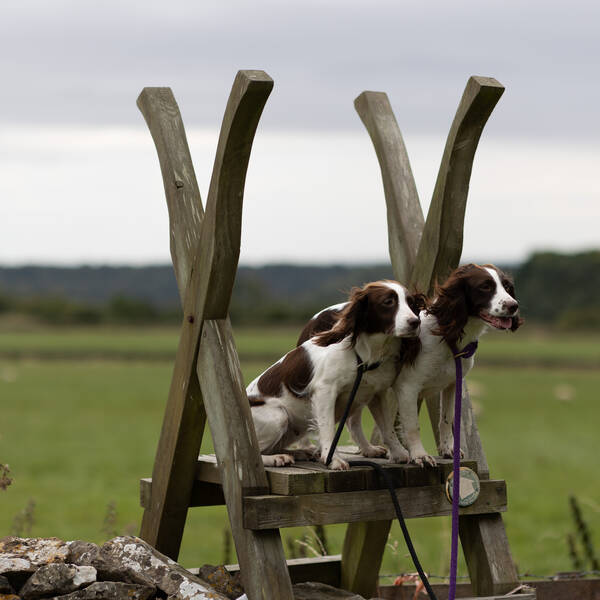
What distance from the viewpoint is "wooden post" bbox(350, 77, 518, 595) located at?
16.3ft

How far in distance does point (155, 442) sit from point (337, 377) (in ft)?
88.7

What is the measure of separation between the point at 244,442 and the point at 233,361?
1.22 feet

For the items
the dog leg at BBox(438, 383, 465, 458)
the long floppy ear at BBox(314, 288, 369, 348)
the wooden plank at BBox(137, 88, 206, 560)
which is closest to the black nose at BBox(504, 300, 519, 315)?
the long floppy ear at BBox(314, 288, 369, 348)

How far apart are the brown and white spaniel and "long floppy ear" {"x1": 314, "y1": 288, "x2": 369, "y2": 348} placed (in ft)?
0.84

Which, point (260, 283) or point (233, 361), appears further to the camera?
point (260, 283)

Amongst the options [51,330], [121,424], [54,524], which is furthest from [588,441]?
[51,330]

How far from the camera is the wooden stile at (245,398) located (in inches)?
176

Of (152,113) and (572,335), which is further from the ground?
(152,113)

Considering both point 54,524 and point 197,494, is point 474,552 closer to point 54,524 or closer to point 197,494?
point 197,494

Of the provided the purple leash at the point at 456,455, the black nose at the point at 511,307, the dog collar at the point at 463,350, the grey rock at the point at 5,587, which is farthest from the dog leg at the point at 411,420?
the grey rock at the point at 5,587

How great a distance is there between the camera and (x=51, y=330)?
381ft

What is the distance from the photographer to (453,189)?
510 centimetres

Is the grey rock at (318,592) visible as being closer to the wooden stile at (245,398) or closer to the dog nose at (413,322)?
the wooden stile at (245,398)

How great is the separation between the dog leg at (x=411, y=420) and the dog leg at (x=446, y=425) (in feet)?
0.53
